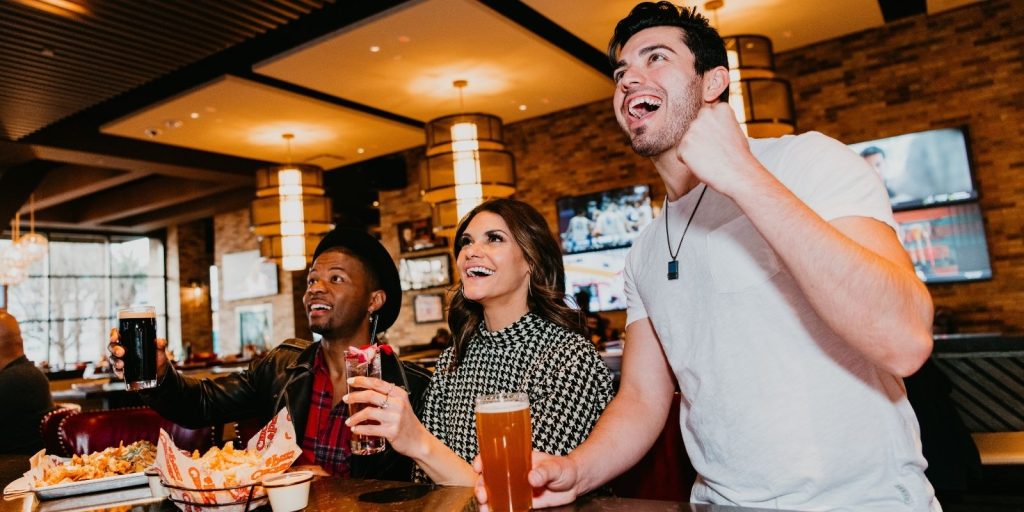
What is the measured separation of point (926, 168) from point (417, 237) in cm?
647

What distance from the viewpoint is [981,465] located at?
281 cm

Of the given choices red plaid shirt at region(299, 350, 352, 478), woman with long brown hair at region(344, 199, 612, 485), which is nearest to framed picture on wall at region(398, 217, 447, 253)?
red plaid shirt at region(299, 350, 352, 478)

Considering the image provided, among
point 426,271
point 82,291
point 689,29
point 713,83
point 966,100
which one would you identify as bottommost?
point 713,83

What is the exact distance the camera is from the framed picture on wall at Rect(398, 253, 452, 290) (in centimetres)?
968

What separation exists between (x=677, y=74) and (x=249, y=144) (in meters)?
8.44

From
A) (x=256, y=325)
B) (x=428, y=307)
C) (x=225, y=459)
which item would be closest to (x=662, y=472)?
(x=225, y=459)

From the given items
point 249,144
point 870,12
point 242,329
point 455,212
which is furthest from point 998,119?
point 242,329

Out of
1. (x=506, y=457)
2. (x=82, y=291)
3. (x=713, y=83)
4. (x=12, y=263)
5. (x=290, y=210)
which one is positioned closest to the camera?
(x=506, y=457)

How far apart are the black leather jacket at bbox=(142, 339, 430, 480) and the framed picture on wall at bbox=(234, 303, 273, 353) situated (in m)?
11.1

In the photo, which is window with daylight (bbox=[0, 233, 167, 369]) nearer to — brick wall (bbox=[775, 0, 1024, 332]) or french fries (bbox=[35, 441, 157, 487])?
brick wall (bbox=[775, 0, 1024, 332])

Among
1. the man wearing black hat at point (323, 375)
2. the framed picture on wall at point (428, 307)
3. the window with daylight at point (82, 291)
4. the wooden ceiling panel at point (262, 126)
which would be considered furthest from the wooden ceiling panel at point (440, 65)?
the window with daylight at point (82, 291)

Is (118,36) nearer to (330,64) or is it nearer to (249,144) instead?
(330,64)

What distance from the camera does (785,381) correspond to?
4.12 ft

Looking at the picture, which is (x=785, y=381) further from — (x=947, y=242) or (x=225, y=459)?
(x=947, y=242)
